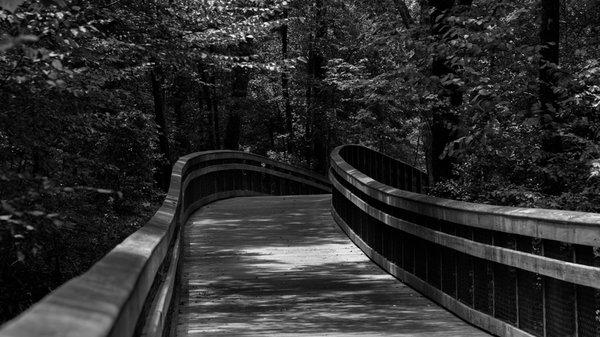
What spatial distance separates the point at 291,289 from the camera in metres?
9.95

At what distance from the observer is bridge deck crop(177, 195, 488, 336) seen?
7.68 meters

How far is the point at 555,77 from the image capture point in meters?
10.6

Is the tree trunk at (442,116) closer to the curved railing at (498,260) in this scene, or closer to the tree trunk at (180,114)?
the curved railing at (498,260)

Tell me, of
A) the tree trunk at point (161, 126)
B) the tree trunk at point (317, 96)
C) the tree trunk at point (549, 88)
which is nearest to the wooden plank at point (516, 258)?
the tree trunk at point (549, 88)

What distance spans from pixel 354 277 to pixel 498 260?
408 centimetres

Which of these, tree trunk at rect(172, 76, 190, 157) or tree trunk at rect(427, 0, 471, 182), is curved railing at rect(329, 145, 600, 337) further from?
tree trunk at rect(172, 76, 190, 157)

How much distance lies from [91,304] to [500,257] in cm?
523

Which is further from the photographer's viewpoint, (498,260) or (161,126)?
(161,126)

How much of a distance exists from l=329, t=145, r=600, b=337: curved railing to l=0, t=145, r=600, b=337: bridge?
13mm

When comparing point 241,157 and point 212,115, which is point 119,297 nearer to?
point 241,157

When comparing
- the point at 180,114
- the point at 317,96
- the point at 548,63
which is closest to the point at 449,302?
the point at 548,63

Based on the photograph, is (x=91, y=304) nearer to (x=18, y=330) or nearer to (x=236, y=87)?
(x=18, y=330)

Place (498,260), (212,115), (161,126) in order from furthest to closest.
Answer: (212,115) → (161,126) → (498,260)

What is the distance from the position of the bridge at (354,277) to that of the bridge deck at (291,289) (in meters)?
0.02
